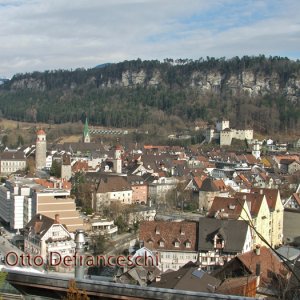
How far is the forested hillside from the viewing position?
59156 mm

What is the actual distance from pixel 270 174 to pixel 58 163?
11.9 meters

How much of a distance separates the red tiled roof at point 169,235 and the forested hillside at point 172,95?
4221cm

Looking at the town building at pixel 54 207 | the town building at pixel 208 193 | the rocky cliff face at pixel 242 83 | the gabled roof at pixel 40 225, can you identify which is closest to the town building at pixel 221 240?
the gabled roof at pixel 40 225

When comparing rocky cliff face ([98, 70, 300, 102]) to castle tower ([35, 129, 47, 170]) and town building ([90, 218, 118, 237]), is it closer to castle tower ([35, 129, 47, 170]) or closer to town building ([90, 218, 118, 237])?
castle tower ([35, 129, 47, 170])

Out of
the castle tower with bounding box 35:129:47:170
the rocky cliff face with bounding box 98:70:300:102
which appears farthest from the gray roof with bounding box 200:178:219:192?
the rocky cliff face with bounding box 98:70:300:102

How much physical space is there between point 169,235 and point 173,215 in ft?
24.6

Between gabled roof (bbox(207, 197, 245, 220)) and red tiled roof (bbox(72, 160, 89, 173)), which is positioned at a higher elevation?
gabled roof (bbox(207, 197, 245, 220))

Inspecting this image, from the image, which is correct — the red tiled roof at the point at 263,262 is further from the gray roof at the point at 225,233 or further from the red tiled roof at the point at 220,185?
the red tiled roof at the point at 220,185

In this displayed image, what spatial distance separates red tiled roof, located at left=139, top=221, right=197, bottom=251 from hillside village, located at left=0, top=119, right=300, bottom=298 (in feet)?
0.08

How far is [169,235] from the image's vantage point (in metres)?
13.3

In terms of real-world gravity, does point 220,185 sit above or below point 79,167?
below

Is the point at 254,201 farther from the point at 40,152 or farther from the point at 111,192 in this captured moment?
the point at 40,152

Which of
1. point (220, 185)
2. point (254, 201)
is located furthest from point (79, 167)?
point (254, 201)

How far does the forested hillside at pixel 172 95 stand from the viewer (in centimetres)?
5916
